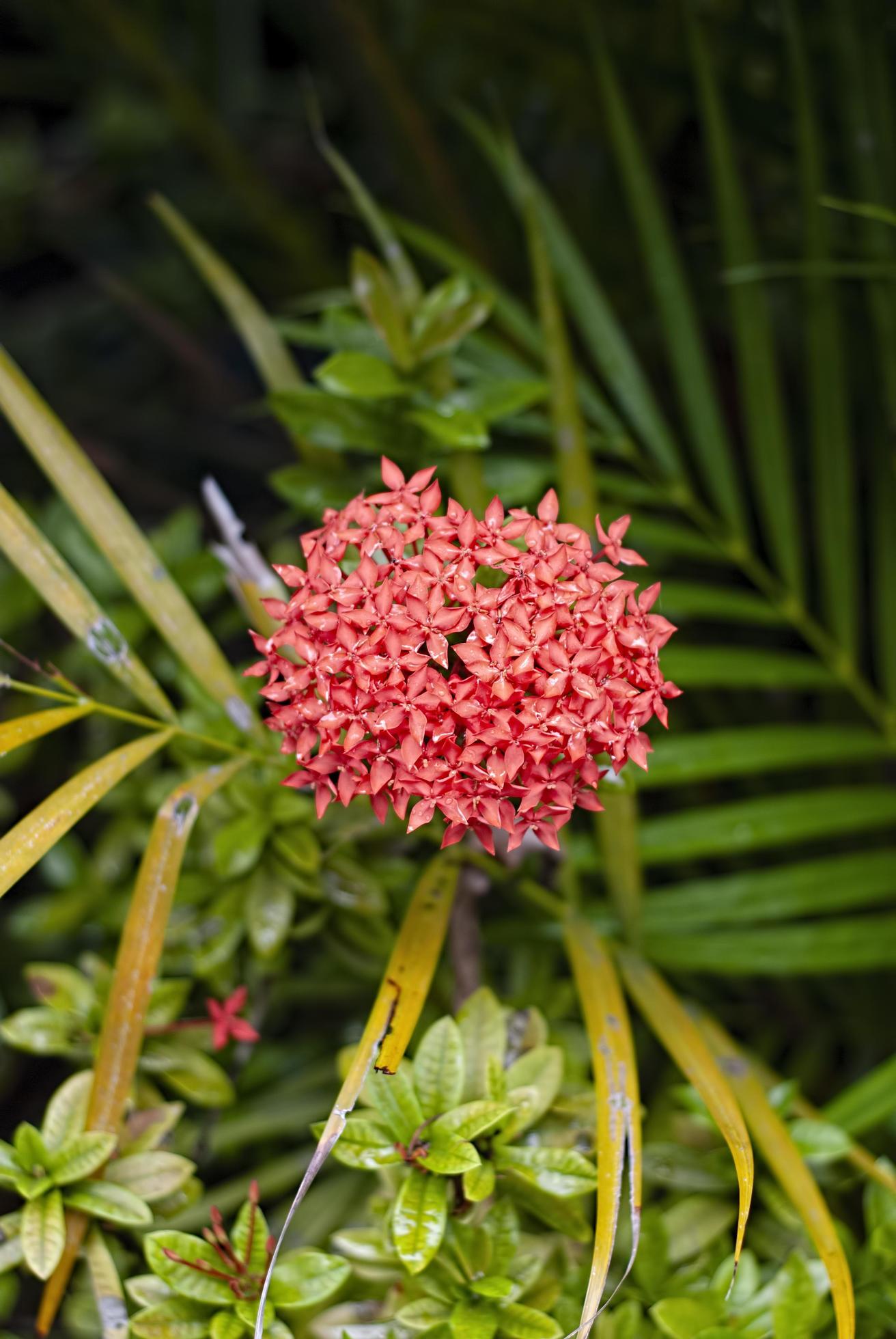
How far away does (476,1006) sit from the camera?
0.78 meters

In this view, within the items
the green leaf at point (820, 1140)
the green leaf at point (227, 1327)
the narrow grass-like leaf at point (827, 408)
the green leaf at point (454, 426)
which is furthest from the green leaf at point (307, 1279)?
the narrow grass-like leaf at point (827, 408)

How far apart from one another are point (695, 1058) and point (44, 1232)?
1.47ft

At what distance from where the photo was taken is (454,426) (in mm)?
818

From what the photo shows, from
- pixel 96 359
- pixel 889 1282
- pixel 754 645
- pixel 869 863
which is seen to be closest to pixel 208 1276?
pixel 889 1282

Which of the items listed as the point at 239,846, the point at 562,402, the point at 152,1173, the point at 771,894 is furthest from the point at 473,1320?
the point at 562,402

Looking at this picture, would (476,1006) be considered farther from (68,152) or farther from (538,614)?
(68,152)

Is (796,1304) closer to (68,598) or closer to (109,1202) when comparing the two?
(109,1202)

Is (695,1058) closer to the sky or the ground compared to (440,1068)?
closer to the sky

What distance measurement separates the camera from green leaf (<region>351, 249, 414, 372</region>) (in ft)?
2.83

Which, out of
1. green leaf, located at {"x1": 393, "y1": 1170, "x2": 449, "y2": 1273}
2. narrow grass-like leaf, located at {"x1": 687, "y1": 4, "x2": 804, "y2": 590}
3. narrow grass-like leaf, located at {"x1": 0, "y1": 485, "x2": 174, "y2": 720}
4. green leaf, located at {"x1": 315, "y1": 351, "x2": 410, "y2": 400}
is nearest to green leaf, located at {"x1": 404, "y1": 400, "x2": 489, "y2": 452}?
green leaf, located at {"x1": 315, "y1": 351, "x2": 410, "y2": 400}

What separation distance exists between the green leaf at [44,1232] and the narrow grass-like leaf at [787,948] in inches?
20.2

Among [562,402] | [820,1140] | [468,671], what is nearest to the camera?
[468,671]

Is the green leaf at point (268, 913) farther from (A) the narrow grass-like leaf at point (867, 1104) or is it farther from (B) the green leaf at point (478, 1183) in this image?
(A) the narrow grass-like leaf at point (867, 1104)

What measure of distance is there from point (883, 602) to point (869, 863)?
29 centimetres
